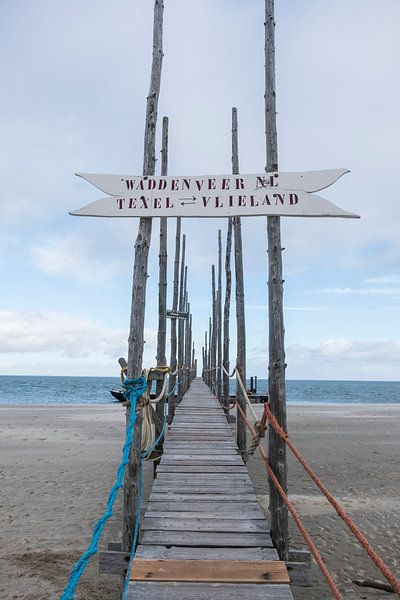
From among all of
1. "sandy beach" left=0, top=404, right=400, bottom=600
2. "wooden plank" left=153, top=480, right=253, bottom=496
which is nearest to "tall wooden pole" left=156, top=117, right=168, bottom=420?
"sandy beach" left=0, top=404, right=400, bottom=600

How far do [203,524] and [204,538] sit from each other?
354mm

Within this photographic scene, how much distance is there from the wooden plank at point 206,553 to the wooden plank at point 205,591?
438 mm

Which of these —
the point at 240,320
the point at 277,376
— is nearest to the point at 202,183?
the point at 277,376

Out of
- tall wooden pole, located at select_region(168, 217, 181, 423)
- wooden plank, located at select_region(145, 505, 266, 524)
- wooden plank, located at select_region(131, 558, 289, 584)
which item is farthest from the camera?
tall wooden pole, located at select_region(168, 217, 181, 423)

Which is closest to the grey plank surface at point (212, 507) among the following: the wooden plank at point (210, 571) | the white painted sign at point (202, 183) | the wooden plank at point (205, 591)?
the wooden plank at point (210, 571)

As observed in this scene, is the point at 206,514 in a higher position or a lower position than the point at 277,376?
lower

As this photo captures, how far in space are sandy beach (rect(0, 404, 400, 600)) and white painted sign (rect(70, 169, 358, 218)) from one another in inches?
166

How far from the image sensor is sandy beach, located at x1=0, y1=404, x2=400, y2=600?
5.18 meters

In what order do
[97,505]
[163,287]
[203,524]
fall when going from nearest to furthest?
[203,524]
[97,505]
[163,287]

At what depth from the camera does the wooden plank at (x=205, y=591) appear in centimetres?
331

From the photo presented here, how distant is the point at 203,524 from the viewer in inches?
183

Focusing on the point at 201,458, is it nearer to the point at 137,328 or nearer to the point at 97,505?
the point at 97,505

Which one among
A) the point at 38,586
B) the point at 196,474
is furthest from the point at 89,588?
the point at 196,474

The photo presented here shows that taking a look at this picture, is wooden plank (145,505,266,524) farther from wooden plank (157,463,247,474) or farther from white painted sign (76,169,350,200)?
white painted sign (76,169,350,200)
